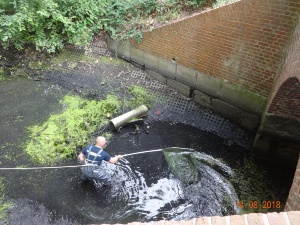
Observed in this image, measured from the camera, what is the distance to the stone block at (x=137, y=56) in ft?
28.7

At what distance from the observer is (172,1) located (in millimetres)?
8352

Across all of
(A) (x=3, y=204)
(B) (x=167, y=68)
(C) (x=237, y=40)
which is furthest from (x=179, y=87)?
(A) (x=3, y=204)

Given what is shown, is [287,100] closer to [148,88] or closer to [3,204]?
[148,88]

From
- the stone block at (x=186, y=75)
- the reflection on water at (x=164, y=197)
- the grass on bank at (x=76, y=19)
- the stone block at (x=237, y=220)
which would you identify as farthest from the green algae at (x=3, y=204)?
the stone block at (x=186, y=75)

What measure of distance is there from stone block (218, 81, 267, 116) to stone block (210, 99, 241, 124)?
0.51 feet

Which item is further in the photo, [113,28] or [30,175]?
[113,28]

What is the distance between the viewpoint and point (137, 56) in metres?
8.87

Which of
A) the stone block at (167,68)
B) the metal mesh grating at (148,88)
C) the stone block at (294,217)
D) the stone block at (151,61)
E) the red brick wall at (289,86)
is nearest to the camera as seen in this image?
the stone block at (294,217)

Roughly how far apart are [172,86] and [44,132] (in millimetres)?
4088

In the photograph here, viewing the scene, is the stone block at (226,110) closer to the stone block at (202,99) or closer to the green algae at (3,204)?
the stone block at (202,99)

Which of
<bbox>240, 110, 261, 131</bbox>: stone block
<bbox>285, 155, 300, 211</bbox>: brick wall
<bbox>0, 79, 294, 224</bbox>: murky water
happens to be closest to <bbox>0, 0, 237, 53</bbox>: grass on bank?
<bbox>0, 79, 294, 224</bbox>: murky water

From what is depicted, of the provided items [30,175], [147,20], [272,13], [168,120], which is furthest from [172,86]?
[30,175]

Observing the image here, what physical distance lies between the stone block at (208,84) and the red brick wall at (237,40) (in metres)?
0.15

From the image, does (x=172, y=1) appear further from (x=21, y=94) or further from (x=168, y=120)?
(x=21, y=94)
